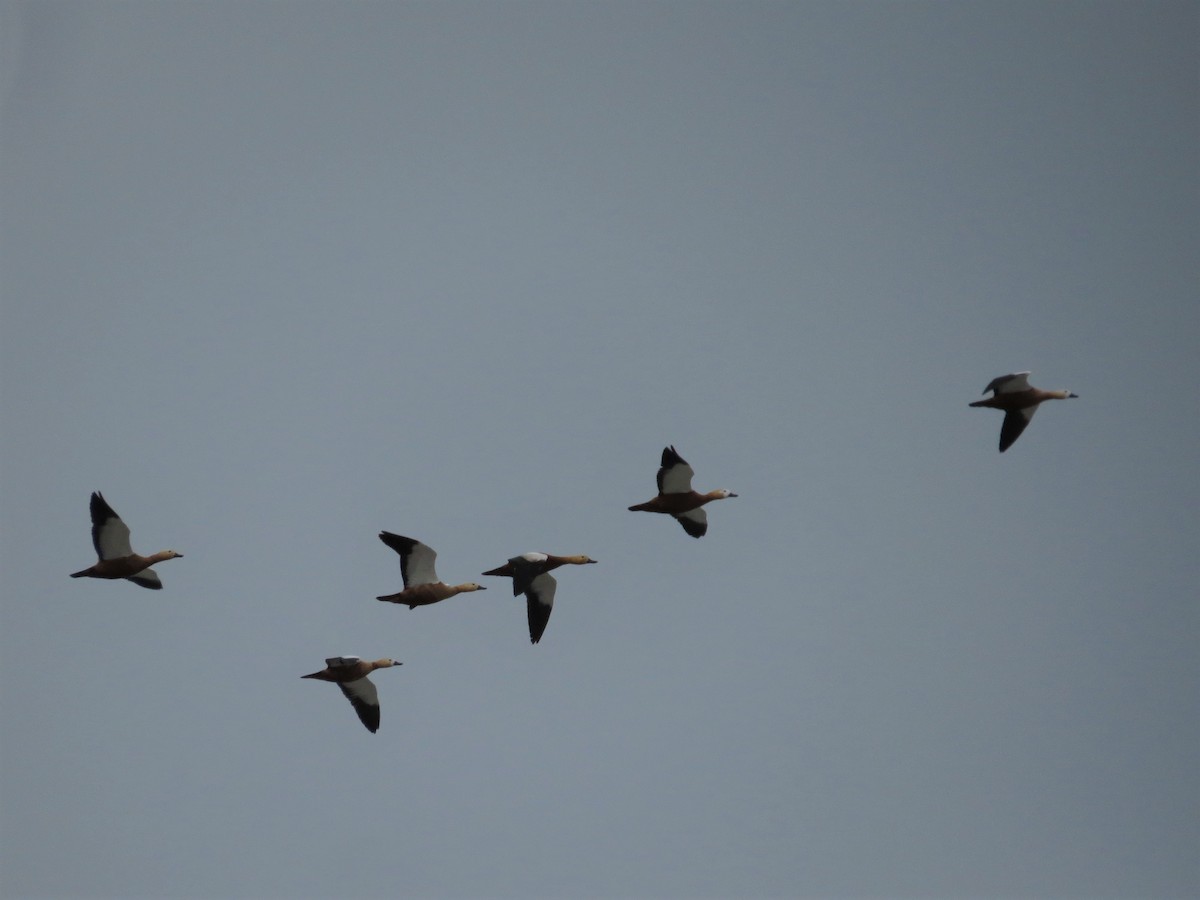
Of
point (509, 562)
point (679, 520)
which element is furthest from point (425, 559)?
point (679, 520)

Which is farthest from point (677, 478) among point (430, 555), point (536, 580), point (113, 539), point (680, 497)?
point (113, 539)

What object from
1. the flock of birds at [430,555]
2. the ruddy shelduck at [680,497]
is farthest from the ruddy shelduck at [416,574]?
the ruddy shelduck at [680,497]

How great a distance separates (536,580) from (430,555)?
256 cm

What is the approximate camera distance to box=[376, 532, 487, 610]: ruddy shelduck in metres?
35.1

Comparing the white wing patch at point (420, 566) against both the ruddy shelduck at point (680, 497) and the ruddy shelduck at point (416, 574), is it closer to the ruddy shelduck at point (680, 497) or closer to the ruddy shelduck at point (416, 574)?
the ruddy shelduck at point (416, 574)

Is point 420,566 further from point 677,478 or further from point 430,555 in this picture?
point 677,478

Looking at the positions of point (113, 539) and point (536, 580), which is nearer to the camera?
point (113, 539)

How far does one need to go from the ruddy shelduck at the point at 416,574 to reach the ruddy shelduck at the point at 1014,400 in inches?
446

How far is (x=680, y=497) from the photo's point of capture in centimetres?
3575

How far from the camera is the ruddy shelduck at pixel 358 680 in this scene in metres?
34.9

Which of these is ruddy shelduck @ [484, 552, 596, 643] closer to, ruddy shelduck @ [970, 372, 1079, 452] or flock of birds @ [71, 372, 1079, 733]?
flock of birds @ [71, 372, 1079, 733]

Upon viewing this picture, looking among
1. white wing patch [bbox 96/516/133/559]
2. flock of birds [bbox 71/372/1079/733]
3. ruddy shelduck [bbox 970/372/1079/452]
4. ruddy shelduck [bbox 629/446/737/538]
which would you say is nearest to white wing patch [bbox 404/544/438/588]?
flock of birds [bbox 71/372/1079/733]

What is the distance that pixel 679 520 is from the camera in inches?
1426

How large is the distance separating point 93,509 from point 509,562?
851cm
